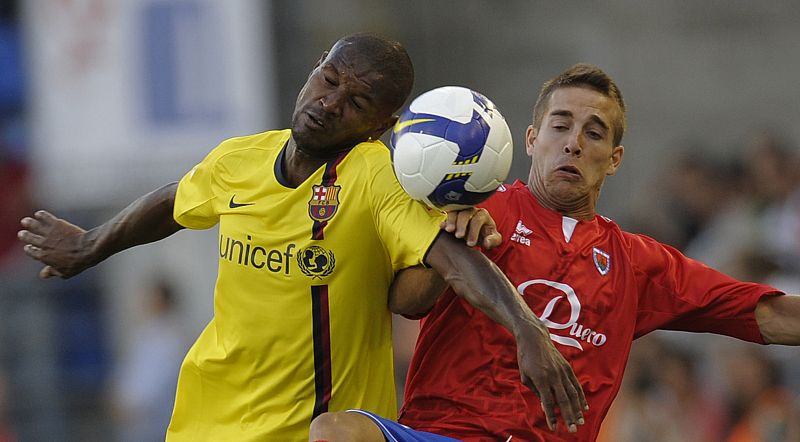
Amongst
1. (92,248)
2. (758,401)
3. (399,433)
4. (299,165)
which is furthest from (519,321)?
(758,401)

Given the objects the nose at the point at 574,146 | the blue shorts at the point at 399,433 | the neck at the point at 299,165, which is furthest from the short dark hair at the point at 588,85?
the blue shorts at the point at 399,433

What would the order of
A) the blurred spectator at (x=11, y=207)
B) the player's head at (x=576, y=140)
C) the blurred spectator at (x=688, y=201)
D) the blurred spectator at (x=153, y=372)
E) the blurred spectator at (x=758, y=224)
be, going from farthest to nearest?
1. the blurred spectator at (x=11, y=207)
2. the blurred spectator at (x=153, y=372)
3. the blurred spectator at (x=688, y=201)
4. the blurred spectator at (x=758, y=224)
5. the player's head at (x=576, y=140)

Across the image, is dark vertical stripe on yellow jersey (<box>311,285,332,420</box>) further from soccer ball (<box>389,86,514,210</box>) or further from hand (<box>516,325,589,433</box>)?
hand (<box>516,325,589,433</box>)

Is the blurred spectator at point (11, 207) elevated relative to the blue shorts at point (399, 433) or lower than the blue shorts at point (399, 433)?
elevated

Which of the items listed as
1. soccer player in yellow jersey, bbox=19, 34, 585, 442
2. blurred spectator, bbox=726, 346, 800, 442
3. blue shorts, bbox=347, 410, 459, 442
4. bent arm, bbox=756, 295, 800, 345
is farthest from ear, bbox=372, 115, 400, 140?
blurred spectator, bbox=726, 346, 800, 442

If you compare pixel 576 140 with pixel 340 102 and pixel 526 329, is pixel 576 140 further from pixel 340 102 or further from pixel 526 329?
pixel 526 329

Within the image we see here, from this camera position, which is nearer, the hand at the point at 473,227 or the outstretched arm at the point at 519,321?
the outstretched arm at the point at 519,321

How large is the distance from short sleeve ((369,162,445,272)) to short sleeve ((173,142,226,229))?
29.3 inches

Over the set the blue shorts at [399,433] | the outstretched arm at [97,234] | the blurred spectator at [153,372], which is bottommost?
the blurred spectator at [153,372]

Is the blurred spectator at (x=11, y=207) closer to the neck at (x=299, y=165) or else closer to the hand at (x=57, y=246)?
the hand at (x=57, y=246)

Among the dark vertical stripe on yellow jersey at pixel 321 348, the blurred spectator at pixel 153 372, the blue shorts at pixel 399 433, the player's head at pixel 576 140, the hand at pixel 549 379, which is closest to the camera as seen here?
the hand at pixel 549 379

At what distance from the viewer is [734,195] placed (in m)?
11.0

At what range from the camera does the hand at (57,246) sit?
579 centimetres

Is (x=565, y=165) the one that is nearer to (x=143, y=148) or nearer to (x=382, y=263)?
(x=382, y=263)
